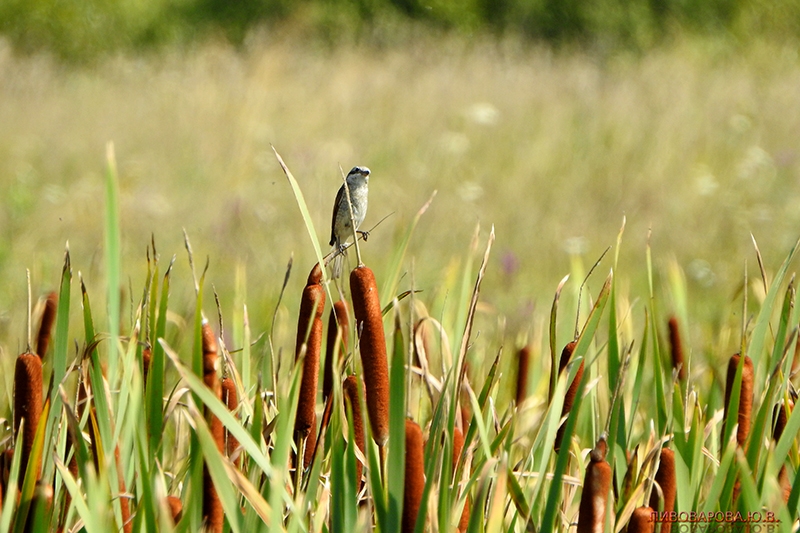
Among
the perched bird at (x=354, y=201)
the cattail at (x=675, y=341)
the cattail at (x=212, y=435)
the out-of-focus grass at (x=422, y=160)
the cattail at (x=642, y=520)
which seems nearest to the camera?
the cattail at (x=642, y=520)

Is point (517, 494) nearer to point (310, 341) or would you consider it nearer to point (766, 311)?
point (310, 341)

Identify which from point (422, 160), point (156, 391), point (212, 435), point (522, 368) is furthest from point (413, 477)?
point (422, 160)

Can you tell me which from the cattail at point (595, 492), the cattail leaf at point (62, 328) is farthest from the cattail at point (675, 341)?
the cattail leaf at point (62, 328)

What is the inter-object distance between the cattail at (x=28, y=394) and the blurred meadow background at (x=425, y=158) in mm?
896

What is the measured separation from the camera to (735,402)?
1.11m

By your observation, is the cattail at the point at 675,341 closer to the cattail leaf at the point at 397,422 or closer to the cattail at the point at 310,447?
the cattail at the point at 310,447

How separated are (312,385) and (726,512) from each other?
1.71ft

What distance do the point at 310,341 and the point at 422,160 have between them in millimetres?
6504

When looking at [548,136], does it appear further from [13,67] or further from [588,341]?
[588,341]

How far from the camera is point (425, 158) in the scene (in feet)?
25.0

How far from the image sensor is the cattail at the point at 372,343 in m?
0.99

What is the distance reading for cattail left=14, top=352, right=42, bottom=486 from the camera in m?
1.02

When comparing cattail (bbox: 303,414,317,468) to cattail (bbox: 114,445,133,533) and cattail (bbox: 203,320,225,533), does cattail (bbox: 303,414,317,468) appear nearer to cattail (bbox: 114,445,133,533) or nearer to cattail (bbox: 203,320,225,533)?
cattail (bbox: 203,320,225,533)

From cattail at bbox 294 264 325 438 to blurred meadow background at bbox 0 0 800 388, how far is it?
77cm
